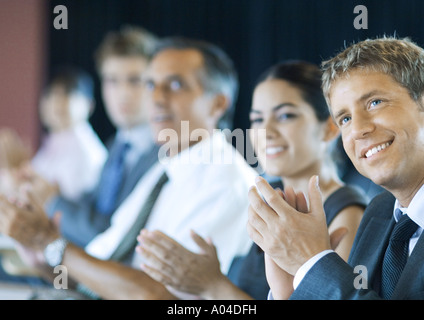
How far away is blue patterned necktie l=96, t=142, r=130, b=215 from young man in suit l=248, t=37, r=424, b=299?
1356 mm

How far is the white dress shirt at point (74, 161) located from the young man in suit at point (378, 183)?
200 cm

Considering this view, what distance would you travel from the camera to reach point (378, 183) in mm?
871

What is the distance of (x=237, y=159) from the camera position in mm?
1551

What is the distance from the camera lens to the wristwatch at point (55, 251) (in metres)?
1.52

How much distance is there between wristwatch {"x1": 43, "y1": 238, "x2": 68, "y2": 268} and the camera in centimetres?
152

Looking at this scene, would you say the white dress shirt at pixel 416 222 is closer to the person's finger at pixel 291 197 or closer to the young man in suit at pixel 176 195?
the person's finger at pixel 291 197

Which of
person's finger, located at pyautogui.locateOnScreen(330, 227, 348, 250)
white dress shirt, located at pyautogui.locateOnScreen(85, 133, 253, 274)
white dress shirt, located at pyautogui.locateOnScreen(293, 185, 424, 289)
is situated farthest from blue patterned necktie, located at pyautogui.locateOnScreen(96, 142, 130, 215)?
white dress shirt, located at pyautogui.locateOnScreen(293, 185, 424, 289)

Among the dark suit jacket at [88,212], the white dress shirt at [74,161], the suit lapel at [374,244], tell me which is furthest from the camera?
the white dress shirt at [74,161]

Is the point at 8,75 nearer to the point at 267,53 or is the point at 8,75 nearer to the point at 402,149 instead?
the point at 267,53

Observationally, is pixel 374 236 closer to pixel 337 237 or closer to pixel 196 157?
pixel 337 237

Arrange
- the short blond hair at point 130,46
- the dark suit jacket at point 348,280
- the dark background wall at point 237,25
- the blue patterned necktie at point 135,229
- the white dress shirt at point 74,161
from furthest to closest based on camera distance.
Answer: the white dress shirt at point 74,161 < the short blond hair at point 130,46 < the dark background wall at point 237,25 < the blue patterned necktie at point 135,229 < the dark suit jacket at point 348,280

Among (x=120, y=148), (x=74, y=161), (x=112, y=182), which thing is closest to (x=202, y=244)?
(x=112, y=182)

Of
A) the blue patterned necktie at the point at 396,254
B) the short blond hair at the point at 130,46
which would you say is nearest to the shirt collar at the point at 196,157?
the blue patterned necktie at the point at 396,254

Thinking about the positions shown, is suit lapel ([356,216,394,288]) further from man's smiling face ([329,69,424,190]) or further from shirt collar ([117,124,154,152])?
shirt collar ([117,124,154,152])
